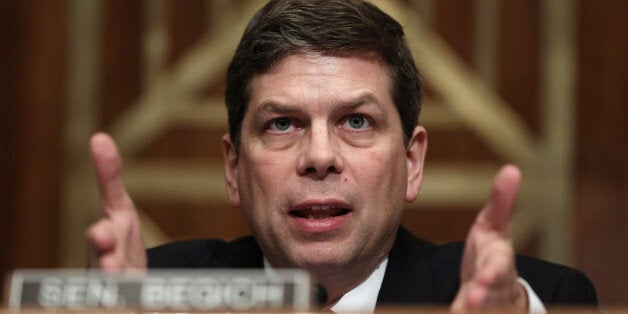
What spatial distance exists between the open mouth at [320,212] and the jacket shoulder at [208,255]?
293mm

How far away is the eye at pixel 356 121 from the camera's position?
5.92 feet

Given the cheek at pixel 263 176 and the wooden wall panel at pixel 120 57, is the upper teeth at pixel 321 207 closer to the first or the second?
the cheek at pixel 263 176

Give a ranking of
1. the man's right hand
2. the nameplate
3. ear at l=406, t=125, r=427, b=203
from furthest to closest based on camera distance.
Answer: ear at l=406, t=125, r=427, b=203
the man's right hand
the nameplate

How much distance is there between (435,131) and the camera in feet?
10.8

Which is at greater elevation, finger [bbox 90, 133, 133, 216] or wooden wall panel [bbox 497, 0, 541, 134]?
wooden wall panel [bbox 497, 0, 541, 134]

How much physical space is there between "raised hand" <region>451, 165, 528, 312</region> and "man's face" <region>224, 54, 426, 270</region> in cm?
35

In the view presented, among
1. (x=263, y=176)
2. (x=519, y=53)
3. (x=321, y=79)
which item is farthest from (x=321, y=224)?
(x=519, y=53)

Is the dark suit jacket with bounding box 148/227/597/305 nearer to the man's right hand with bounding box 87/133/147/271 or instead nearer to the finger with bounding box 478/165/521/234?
the finger with bounding box 478/165/521/234

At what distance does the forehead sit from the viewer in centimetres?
180

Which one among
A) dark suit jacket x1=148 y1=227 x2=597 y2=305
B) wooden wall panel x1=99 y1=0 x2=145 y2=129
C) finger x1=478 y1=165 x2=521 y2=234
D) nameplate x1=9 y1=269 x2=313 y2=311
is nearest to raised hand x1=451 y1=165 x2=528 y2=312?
finger x1=478 y1=165 x2=521 y2=234

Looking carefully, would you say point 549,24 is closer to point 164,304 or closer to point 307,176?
point 307,176

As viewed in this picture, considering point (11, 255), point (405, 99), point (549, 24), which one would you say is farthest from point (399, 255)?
point (11, 255)

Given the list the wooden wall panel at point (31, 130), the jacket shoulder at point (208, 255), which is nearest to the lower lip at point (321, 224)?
the jacket shoulder at point (208, 255)

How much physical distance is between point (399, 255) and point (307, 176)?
31 cm
